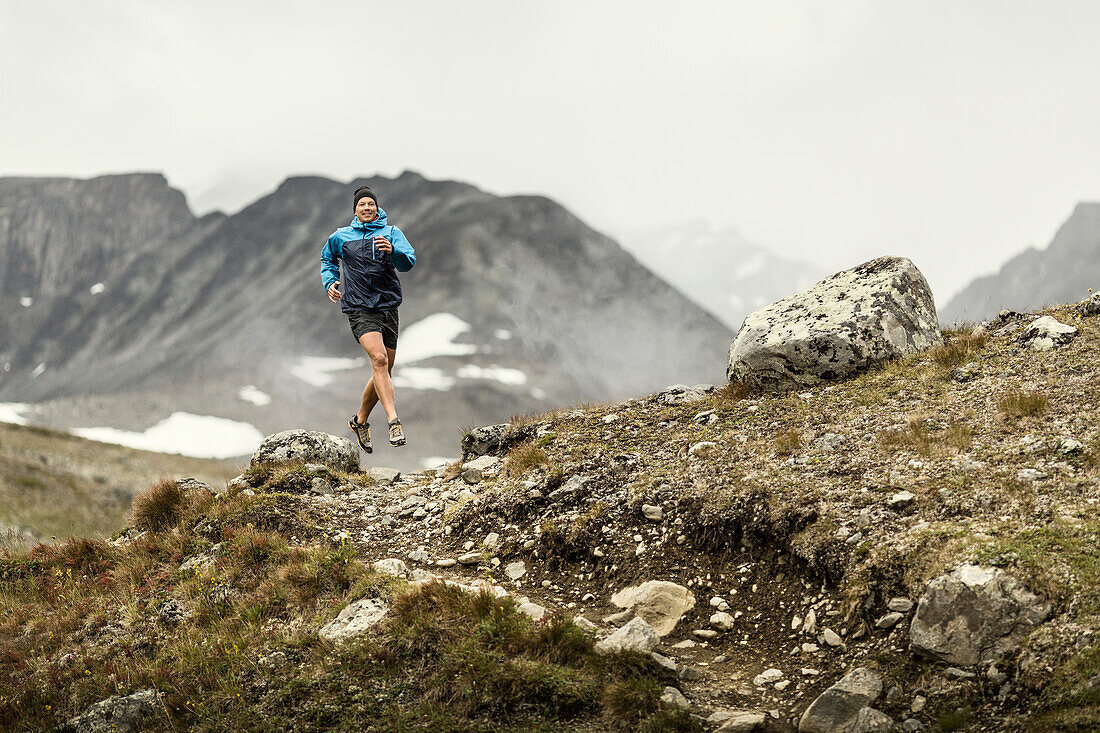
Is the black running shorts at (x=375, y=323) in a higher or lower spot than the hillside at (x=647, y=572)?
higher

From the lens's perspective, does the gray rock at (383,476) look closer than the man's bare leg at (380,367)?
No

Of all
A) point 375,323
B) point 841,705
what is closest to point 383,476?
point 375,323

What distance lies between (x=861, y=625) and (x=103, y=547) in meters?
10.2

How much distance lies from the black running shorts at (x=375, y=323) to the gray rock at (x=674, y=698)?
797 cm

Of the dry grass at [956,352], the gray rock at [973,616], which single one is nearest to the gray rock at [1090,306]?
the dry grass at [956,352]

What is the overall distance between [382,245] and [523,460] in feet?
14.1

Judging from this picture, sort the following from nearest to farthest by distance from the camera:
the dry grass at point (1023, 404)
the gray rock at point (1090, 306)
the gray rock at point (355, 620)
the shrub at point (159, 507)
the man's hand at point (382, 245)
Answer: the gray rock at point (355, 620) → the dry grass at point (1023, 404) → the gray rock at point (1090, 306) → the shrub at point (159, 507) → the man's hand at point (382, 245)

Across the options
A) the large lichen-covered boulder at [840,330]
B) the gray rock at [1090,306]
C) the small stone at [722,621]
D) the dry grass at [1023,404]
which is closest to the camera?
the small stone at [722,621]

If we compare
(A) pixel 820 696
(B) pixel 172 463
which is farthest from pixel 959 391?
(B) pixel 172 463

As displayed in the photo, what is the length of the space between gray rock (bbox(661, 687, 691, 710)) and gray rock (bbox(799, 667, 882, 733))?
2.76 ft

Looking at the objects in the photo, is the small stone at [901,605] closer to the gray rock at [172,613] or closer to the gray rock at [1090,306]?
the gray rock at [172,613]

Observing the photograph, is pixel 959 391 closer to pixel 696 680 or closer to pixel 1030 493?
pixel 1030 493

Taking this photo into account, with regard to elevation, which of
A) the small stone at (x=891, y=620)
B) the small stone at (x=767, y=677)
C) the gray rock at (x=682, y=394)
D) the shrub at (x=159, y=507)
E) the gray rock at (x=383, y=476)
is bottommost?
the small stone at (x=767, y=677)

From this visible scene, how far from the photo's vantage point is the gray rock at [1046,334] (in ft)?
33.0
